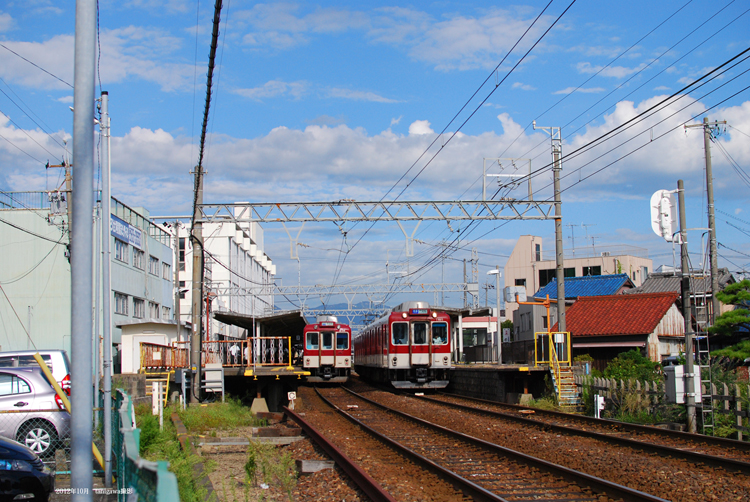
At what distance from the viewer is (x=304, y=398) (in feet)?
80.3

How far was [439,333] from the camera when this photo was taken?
26.5 m

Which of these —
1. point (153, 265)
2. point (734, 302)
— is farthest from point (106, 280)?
point (153, 265)

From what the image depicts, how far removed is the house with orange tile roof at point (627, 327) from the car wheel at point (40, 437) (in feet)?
85.4

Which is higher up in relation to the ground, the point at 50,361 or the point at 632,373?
the point at 50,361

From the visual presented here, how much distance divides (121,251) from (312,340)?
1108 cm

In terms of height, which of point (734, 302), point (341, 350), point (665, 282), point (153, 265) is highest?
point (153, 265)

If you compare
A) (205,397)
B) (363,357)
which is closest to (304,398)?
(205,397)

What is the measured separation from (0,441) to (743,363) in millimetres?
22499

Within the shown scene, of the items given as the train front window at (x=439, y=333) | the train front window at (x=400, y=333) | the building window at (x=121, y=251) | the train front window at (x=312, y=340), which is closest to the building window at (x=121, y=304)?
the building window at (x=121, y=251)

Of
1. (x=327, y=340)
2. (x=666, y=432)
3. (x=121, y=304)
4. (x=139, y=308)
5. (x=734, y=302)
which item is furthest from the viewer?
(x=139, y=308)

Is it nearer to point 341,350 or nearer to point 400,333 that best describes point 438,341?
point 400,333

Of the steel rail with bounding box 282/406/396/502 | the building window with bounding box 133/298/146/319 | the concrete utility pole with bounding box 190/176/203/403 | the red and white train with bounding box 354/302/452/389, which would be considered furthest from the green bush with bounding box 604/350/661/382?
the building window with bounding box 133/298/146/319

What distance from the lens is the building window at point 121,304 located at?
1339 inches

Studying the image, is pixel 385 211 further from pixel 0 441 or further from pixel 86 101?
pixel 86 101
